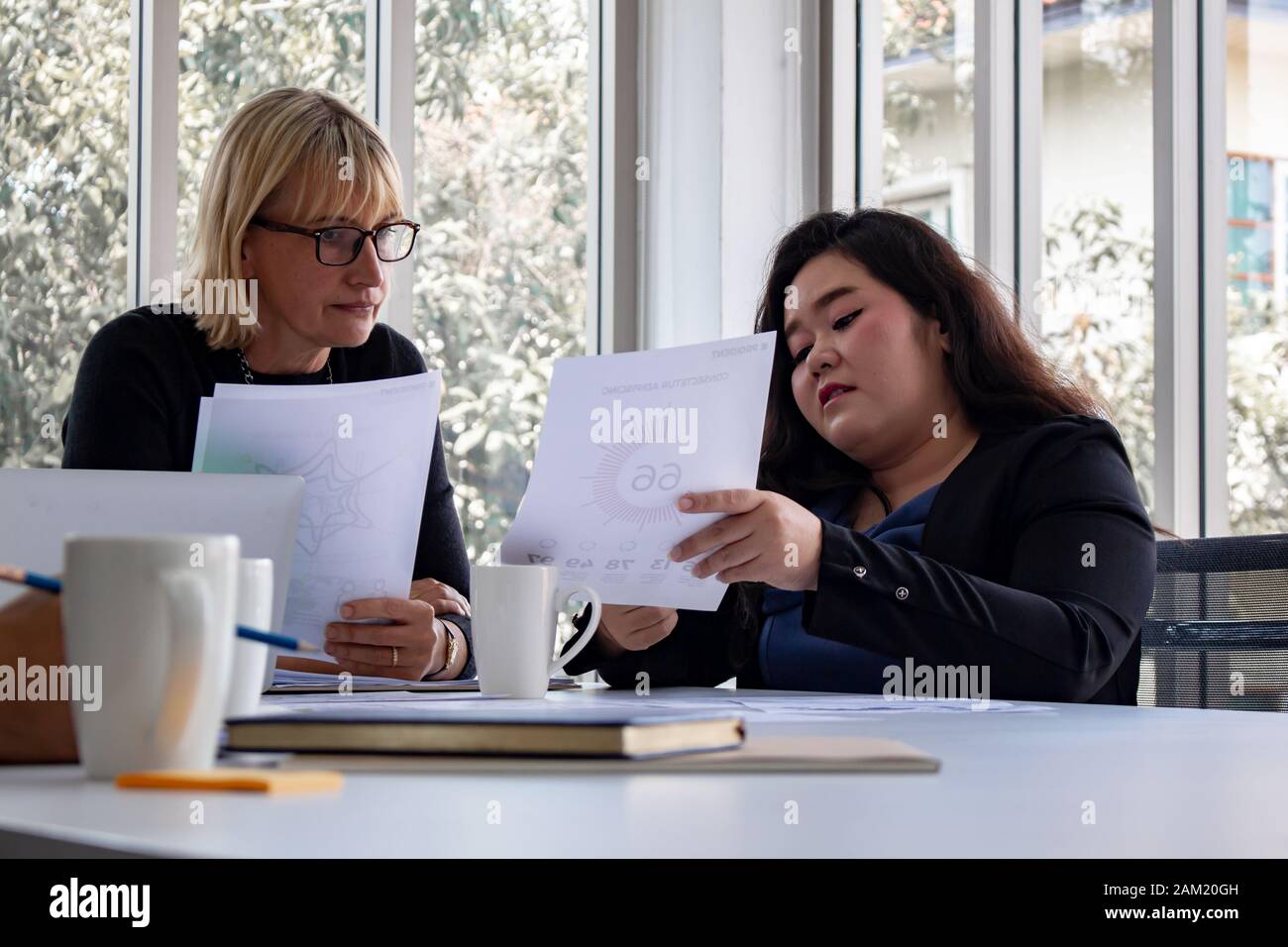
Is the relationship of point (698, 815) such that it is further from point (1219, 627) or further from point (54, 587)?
point (1219, 627)

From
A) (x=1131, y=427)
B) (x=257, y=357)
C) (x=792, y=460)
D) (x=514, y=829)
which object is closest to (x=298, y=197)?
(x=257, y=357)

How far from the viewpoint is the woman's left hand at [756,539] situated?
1.39m

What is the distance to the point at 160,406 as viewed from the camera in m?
1.86

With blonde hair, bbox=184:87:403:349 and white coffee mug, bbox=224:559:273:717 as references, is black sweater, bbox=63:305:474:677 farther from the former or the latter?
white coffee mug, bbox=224:559:273:717

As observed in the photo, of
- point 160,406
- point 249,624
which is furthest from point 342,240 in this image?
point 249,624

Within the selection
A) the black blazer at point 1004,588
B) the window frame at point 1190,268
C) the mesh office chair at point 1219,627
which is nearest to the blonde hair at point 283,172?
the black blazer at point 1004,588

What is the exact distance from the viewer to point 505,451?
3.27 meters

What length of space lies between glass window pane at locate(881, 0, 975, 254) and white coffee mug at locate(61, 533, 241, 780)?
2863 millimetres

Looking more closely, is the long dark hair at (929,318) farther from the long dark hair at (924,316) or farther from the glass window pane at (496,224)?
the glass window pane at (496,224)

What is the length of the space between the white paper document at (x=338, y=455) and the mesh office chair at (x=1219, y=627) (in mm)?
945

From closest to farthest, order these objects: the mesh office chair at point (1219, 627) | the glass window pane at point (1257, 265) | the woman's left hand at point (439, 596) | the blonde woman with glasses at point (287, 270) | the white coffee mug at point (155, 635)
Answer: the white coffee mug at point (155, 635), the mesh office chair at point (1219, 627), the woman's left hand at point (439, 596), the blonde woman with glasses at point (287, 270), the glass window pane at point (1257, 265)

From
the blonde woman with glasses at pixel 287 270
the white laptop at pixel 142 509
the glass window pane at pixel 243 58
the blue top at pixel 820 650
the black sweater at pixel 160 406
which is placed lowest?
the blue top at pixel 820 650
